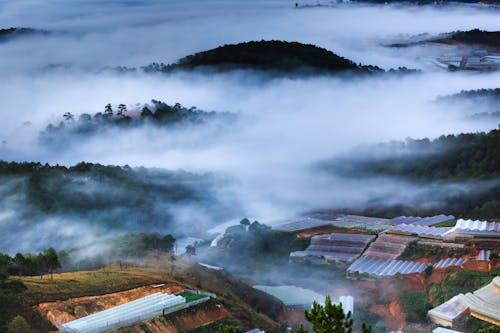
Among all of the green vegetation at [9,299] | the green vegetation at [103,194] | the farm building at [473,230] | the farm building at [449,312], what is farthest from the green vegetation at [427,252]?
Answer: the green vegetation at [9,299]

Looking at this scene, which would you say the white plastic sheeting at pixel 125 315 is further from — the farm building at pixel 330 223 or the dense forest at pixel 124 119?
the dense forest at pixel 124 119

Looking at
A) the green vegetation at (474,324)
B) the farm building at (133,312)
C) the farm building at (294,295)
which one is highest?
the farm building at (133,312)

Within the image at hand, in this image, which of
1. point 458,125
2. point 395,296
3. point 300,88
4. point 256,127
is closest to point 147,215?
point 395,296

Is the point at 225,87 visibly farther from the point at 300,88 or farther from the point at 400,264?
the point at 400,264

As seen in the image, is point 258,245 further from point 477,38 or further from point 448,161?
point 477,38

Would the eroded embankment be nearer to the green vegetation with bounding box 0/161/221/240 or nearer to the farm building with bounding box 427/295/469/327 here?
the farm building with bounding box 427/295/469/327

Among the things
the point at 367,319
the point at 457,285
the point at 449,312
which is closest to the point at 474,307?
the point at 449,312
